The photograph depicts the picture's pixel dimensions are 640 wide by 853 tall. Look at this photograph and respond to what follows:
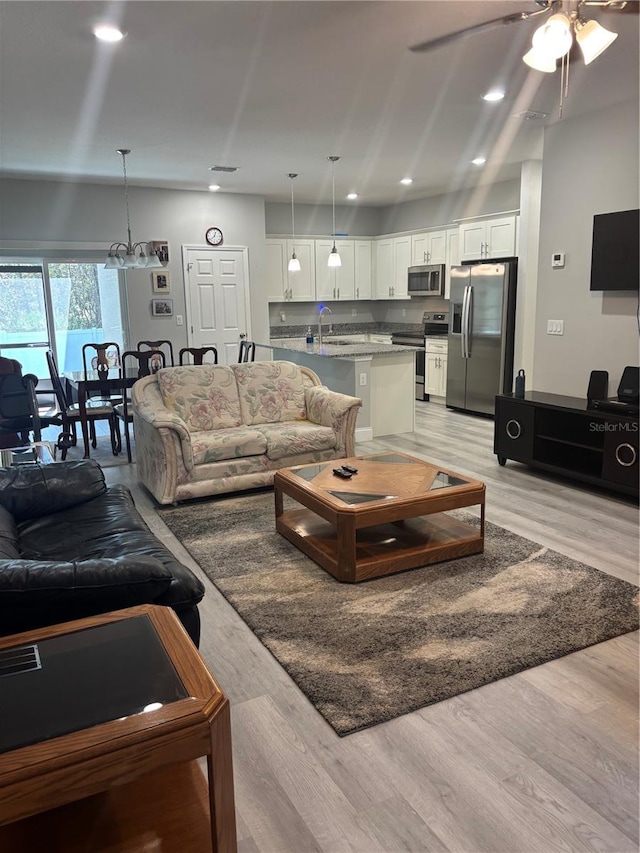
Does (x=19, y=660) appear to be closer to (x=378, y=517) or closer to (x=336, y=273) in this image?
(x=378, y=517)

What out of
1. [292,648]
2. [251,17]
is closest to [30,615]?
[292,648]

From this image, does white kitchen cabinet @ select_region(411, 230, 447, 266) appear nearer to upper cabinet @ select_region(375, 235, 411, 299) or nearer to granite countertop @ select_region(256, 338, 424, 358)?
upper cabinet @ select_region(375, 235, 411, 299)

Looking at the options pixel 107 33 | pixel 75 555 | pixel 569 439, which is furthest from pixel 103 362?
pixel 569 439

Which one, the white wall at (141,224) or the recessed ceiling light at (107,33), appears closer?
the recessed ceiling light at (107,33)

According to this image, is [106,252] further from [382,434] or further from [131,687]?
[131,687]

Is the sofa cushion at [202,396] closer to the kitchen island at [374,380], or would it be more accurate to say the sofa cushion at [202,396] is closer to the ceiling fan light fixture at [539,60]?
the kitchen island at [374,380]

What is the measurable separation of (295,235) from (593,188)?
503cm

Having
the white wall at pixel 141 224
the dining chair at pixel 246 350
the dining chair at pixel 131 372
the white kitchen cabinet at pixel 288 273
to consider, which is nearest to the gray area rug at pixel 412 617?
the dining chair at pixel 131 372

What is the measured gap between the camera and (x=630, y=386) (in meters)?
4.32

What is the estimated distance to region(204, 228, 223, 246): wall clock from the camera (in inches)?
310

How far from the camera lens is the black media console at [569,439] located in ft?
13.6

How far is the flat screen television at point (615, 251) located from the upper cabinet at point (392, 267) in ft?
14.8

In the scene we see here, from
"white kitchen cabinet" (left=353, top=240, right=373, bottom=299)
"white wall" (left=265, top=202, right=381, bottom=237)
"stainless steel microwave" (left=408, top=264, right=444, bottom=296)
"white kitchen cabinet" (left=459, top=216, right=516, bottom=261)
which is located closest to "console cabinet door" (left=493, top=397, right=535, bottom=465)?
"white kitchen cabinet" (left=459, top=216, right=516, bottom=261)

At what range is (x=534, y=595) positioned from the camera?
2.96m
